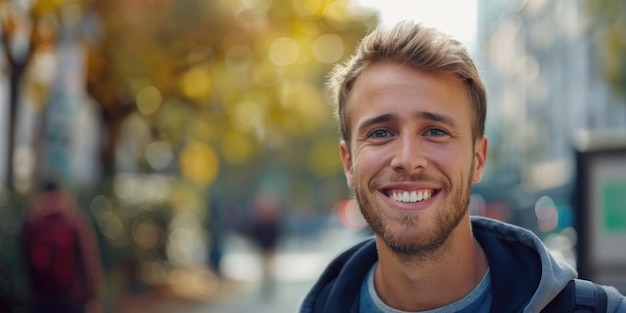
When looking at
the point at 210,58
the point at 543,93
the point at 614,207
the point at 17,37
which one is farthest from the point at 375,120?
the point at 543,93

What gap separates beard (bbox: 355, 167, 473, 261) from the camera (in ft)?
7.82

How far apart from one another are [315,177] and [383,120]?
248 feet

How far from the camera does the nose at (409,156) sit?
239 cm

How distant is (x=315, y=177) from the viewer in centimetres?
7794

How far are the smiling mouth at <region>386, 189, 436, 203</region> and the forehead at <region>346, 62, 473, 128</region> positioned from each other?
185 millimetres

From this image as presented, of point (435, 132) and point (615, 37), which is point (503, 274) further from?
point (615, 37)

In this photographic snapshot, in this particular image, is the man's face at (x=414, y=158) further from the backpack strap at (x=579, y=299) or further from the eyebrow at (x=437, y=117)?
the backpack strap at (x=579, y=299)

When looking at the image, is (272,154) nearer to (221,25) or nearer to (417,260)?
(221,25)

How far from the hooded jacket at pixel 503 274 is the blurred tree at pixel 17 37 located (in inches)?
545

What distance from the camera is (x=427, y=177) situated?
7.82 feet

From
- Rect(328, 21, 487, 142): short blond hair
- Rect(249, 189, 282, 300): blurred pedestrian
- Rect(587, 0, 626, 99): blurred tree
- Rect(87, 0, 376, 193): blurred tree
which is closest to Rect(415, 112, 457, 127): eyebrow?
Rect(328, 21, 487, 142): short blond hair

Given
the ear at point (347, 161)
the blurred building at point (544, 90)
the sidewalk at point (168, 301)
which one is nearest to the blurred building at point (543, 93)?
the blurred building at point (544, 90)

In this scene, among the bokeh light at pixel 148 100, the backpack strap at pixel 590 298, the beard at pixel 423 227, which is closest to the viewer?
the backpack strap at pixel 590 298

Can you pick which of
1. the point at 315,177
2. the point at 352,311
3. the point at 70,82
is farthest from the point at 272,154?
the point at 352,311
